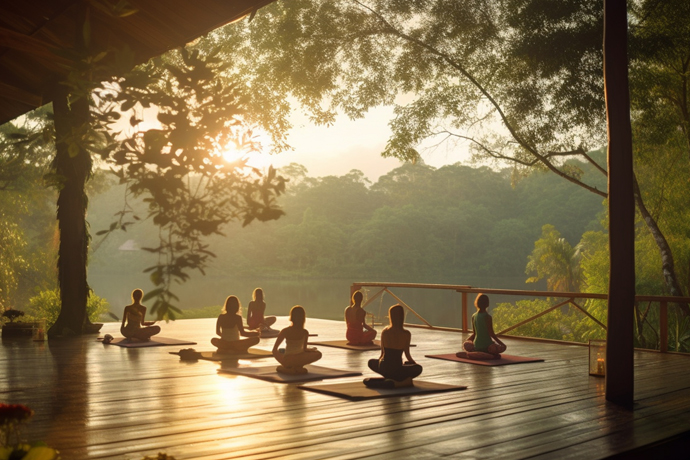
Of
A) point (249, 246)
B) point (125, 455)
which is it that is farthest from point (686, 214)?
point (249, 246)

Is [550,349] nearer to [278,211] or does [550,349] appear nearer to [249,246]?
[278,211]

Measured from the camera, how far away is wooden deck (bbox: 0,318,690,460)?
4.66 m

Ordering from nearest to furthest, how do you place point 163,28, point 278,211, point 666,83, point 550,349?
1. point 278,211
2. point 163,28
3. point 550,349
4. point 666,83

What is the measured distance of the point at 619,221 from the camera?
6.36m

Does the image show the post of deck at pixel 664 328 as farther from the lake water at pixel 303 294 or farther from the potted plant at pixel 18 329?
the lake water at pixel 303 294

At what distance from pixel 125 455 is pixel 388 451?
5.21 ft

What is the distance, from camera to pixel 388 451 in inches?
179

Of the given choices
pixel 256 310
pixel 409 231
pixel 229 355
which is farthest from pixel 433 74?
pixel 409 231

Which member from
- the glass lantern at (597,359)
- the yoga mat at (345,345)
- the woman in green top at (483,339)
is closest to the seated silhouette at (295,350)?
the woman in green top at (483,339)

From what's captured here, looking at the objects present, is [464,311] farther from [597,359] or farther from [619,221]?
[619,221]

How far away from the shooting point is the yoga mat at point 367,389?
6.52 metres

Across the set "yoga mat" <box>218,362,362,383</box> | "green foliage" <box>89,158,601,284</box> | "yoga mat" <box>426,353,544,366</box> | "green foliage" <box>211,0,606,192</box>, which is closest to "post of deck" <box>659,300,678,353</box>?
"yoga mat" <box>426,353,544,366</box>

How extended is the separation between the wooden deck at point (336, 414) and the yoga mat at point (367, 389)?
5.6 inches

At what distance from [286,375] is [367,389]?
123cm
